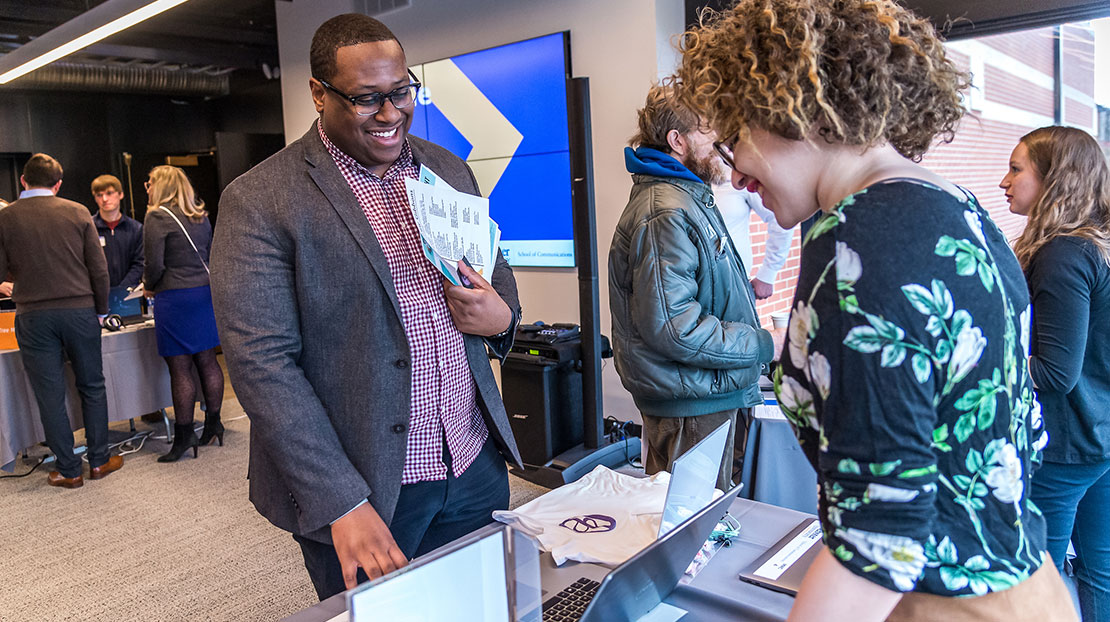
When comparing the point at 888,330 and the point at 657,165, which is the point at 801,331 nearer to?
the point at 888,330

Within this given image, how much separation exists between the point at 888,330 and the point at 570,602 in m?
0.77

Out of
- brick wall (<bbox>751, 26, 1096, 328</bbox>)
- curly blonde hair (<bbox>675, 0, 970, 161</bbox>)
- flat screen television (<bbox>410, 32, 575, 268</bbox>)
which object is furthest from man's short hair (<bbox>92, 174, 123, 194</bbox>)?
curly blonde hair (<bbox>675, 0, 970, 161</bbox>)

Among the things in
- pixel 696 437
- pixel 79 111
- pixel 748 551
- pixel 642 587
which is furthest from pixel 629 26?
pixel 79 111

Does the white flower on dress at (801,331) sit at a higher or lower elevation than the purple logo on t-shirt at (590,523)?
higher

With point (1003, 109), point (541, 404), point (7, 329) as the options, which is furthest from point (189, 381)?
point (1003, 109)

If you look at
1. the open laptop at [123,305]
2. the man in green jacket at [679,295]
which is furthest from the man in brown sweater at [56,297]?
the man in green jacket at [679,295]

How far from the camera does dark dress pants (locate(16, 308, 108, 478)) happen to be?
416 centimetres

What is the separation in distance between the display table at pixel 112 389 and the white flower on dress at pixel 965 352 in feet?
16.2

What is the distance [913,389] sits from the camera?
0.72 metres

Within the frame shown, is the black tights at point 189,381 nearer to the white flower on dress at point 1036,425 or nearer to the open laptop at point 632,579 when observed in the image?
the open laptop at point 632,579

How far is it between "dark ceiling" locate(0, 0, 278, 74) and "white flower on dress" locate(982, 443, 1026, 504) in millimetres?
7141

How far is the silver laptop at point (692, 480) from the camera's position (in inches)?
47.2

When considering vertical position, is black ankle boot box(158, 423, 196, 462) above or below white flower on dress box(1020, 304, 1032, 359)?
below

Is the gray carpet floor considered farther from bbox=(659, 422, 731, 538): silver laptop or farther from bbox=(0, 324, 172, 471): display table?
bbox=(659, 422, 731, 538): silver laptop
